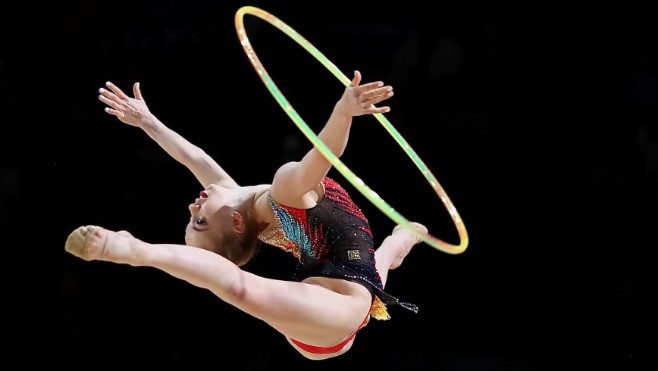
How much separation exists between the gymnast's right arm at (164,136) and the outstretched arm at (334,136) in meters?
0.36

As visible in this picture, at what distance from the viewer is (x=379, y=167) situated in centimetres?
290

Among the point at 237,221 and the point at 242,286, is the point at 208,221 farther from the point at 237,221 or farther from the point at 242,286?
the point at 242,286

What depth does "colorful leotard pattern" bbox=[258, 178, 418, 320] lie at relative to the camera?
2162mm

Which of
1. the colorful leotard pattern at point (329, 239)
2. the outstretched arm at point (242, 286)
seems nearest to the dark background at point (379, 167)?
the colorful leotard pattern at point (329, 239)

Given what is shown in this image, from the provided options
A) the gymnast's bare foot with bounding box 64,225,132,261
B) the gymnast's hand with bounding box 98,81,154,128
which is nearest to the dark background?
the gymnast's hand with bounding box 98,81,154,128

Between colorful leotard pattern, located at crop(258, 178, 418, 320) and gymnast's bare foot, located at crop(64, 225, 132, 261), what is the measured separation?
20.1 inches

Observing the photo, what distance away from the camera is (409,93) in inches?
113

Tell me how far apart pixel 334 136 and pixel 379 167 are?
96 cm

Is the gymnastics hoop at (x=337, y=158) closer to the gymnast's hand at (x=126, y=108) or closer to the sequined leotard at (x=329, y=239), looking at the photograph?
the sequined leotard at (x=329, y=239)

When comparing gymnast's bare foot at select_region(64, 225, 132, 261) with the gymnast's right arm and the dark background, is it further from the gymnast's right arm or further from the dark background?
the dark background

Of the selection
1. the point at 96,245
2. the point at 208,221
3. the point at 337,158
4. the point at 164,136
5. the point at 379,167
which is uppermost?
the point at 379,167

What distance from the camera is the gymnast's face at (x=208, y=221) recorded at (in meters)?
2.19

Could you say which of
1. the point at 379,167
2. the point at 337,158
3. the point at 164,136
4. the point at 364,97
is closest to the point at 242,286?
the point at 337,158

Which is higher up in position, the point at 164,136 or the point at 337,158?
the point at 164,136
